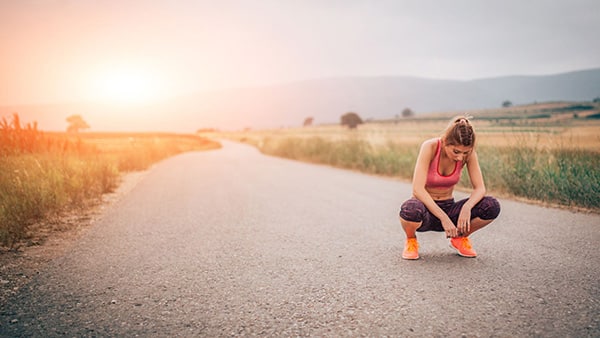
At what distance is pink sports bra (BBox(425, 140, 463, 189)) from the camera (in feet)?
12.2

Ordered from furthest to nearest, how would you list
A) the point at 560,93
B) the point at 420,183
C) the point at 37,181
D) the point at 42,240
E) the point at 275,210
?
the point at 560,93
the point at 275,210
the point at 37,181
the point at 42,240
the point at 420,183

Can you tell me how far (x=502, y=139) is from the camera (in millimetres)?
9719

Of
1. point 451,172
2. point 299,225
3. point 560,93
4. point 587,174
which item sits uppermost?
point 560,93

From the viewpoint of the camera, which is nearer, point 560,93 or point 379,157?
point 379,157

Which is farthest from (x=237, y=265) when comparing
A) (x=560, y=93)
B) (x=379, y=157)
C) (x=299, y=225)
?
(x=560, y=93)

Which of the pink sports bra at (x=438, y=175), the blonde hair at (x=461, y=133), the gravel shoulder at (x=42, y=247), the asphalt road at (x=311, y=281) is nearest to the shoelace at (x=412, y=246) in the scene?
the asphalt road at (x=311, y=281)

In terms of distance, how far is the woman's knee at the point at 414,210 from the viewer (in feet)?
12.3

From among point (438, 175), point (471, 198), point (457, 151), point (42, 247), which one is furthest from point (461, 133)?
point (42, 247)

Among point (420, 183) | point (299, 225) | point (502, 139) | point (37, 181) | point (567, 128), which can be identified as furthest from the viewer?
point (502, 139)

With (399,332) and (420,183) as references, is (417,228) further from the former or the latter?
(399,332)

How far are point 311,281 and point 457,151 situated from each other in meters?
1.77

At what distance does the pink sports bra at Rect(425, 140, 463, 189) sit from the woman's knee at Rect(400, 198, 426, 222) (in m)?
0.27

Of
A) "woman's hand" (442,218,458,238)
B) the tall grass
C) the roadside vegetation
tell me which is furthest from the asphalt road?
the tall grass

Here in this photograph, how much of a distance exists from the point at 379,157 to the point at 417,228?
9.58 metres
